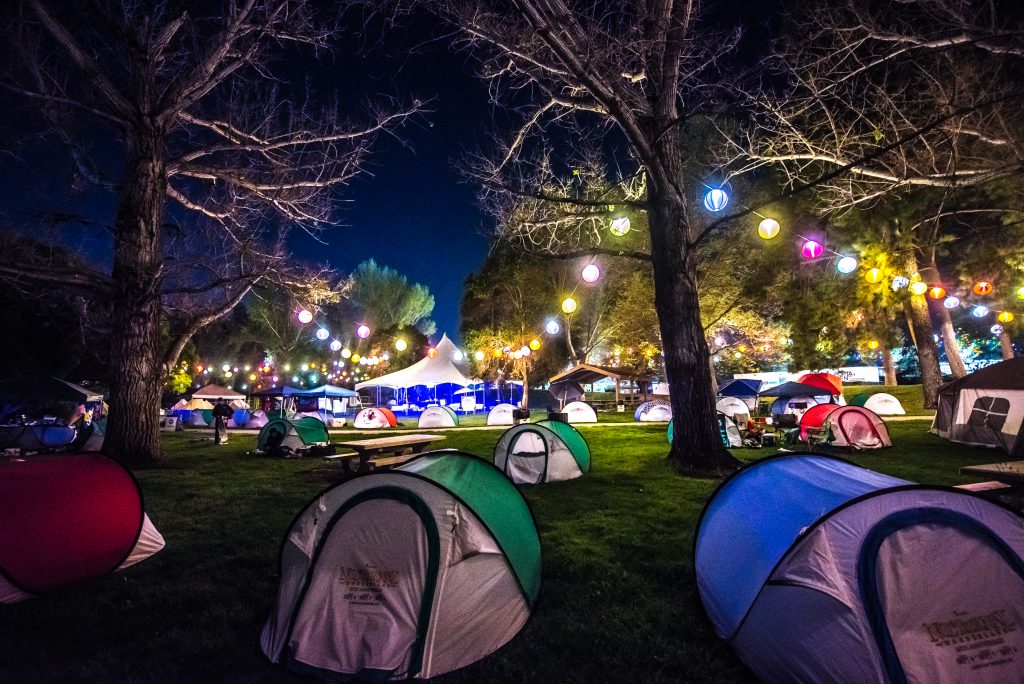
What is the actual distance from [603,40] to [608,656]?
896 centimetres

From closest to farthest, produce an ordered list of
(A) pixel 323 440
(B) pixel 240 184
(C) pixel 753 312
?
1. (B) pixel 240 184
2. (A) pixel 323 440
3. (C) pixel 753 312

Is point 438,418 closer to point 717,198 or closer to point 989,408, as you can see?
point 717,198

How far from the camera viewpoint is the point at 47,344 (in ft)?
81.5

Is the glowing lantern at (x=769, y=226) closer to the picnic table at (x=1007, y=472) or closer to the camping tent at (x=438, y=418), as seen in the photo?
the picnic table at (x=1007, y=472)

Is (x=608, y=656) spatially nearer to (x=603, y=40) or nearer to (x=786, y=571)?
(x=786, y=571)

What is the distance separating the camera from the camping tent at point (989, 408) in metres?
11.1

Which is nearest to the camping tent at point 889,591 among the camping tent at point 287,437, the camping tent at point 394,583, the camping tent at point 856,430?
the camping tent at point 394,583

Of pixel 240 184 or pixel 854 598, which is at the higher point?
pixel 240 184

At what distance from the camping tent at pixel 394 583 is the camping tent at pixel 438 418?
64.1 feet

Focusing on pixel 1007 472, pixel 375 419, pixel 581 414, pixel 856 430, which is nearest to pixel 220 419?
pixel 375 419

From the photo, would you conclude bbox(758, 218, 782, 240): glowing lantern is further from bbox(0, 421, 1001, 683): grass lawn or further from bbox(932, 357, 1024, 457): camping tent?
bbox(932, 357, 1024, 457): camping tent

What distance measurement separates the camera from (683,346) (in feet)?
30.4

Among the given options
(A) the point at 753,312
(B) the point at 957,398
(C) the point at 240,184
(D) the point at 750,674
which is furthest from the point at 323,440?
(A) the point at 753,312

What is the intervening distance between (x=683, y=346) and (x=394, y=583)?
291 inches
